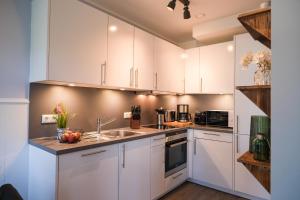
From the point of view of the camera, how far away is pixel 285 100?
2.55 feet

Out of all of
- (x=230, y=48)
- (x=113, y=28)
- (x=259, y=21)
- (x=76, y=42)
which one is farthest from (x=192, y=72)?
(x=259, y=21)

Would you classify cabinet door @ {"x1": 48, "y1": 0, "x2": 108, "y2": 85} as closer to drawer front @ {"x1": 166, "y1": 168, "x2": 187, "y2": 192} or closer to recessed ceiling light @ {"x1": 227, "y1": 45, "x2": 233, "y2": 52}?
drawer front @ {"x1": 166, "y1": 168, "x2": 187, "y2": 192}

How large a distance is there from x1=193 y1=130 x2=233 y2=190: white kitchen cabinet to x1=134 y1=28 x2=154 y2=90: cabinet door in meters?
1.16

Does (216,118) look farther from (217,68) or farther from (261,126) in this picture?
(261,126)

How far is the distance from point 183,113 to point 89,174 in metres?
2.19

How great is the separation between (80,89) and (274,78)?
6.58 ft

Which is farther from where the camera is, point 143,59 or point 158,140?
point 143,59

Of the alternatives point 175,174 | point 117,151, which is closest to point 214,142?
point 175,174

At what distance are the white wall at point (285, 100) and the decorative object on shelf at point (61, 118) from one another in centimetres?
170

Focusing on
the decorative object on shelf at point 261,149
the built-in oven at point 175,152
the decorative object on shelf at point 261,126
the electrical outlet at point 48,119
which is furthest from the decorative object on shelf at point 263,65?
the electrical outlet at point 48,119

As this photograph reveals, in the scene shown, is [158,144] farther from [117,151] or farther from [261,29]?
[261,29]

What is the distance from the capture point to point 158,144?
245cm

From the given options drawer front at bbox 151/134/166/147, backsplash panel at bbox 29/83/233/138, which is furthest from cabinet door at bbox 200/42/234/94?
drawer front at bbox 151/134/166/147

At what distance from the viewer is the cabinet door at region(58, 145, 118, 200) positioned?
1521 millimetres
